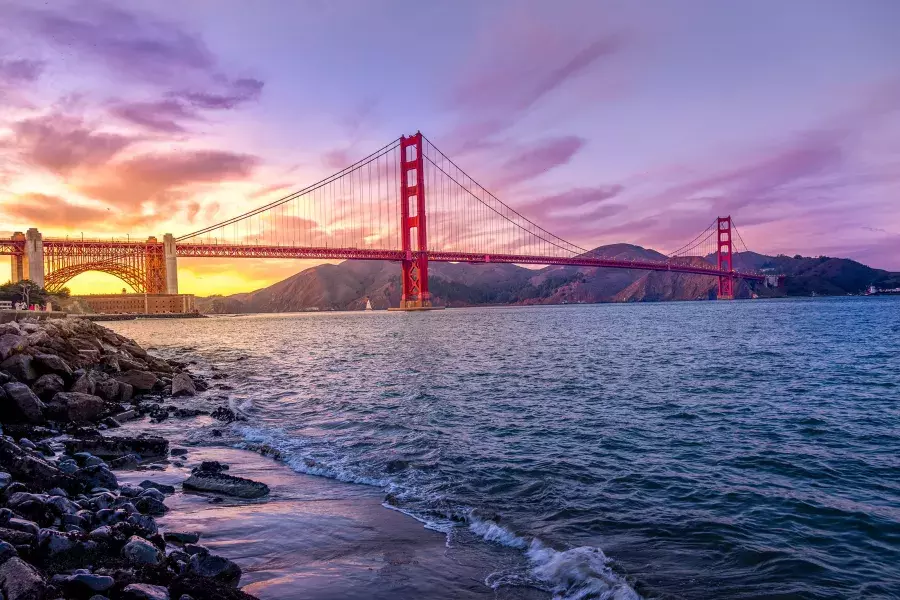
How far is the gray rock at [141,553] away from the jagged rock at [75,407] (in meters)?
Answer: 7.77

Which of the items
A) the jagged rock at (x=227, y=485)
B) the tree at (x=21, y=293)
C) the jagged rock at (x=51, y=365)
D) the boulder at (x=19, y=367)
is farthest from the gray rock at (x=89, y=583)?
the tree at (x=21, y=293)

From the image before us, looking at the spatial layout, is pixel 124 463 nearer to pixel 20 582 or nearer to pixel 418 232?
pixel 20 582

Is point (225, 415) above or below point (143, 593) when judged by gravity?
below

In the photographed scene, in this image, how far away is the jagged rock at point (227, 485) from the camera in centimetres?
672

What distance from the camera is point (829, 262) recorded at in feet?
554

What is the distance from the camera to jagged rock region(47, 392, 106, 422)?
10391 mm

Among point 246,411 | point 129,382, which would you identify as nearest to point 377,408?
point 246,411

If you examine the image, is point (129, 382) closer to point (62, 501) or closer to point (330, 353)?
point (62, 501)

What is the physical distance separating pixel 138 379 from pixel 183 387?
1291mm

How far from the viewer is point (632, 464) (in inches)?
308

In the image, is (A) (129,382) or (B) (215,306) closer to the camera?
(A) (129,382)

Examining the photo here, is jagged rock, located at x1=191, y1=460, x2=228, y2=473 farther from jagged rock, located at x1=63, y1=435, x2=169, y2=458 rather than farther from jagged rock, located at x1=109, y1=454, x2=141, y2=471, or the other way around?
jagged rock, located at x1=63, y1=435, x2=169, y2=458

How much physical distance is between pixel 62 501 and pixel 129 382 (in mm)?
11605

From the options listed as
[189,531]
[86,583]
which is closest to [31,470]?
[189,531]
